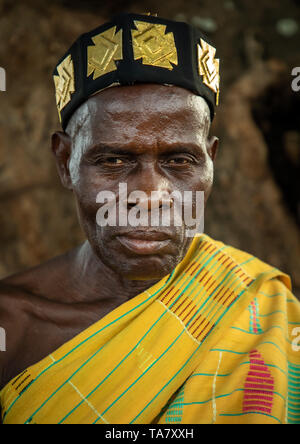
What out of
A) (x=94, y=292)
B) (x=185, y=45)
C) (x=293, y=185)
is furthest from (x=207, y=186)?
(x=293, y=185)

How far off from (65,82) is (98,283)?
35.9 inches

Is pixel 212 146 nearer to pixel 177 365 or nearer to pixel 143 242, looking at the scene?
pixel 143 242

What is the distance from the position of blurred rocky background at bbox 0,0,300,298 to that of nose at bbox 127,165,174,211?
9.07 ft

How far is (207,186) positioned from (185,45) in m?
0.57

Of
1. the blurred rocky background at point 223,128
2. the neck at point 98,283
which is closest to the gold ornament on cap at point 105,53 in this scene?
the neck at point 98,283

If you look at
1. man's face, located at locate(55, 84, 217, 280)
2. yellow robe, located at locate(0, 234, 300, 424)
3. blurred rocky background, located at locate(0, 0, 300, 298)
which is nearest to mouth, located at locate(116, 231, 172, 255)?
man's face, located at locate(55, 84, 217, 280)

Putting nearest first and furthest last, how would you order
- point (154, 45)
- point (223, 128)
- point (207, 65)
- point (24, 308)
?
point (154, 45)
point (207, 65)
point (24, 308)
point (223, 128)

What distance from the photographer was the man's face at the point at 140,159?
1524 mm

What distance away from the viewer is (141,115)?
1.53 metres

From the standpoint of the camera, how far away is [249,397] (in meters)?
1.41

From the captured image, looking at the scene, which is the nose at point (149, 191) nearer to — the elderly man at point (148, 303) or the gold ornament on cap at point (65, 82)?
the elderly man at point (148, 303)

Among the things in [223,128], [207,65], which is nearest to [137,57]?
[207,65]

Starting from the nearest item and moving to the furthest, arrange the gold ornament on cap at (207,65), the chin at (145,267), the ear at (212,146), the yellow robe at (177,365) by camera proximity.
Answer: the yellow robe at (177,365) < the chin at (145,267) < the gold ornament on cap at (207,65) < the ear at (212,146)
